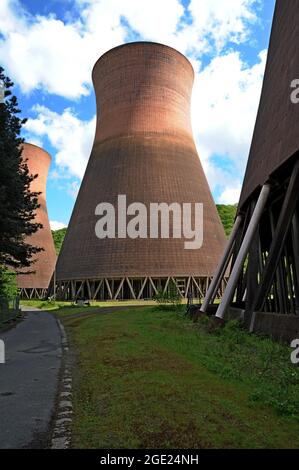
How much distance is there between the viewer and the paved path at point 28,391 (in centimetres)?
384

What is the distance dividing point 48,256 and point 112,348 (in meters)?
46.9

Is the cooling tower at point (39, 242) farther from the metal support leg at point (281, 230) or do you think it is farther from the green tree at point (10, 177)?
the metal support leg at point (281, 230)

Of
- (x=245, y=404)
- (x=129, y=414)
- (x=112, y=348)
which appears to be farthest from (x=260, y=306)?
(x=129, y=414)

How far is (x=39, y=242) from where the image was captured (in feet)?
172

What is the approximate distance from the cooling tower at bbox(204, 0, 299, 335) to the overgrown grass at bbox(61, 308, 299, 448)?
1.58 metres

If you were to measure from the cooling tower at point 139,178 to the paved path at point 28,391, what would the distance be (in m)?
21.1

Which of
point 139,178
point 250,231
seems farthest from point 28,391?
point 139,178

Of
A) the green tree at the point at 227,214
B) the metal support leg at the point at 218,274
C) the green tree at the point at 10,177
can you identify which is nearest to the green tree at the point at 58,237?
the green tree at the point at 227,214

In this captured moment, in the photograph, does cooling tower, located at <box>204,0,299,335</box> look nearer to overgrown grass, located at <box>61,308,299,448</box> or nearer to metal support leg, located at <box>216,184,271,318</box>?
metal support leg, located at <box>216,184,271,318</box>

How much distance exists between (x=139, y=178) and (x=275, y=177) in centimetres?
2352

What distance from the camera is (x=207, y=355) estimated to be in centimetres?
751

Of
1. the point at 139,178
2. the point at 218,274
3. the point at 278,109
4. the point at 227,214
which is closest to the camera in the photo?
the point at 278,109

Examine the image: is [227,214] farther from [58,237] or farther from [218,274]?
[218,274]
